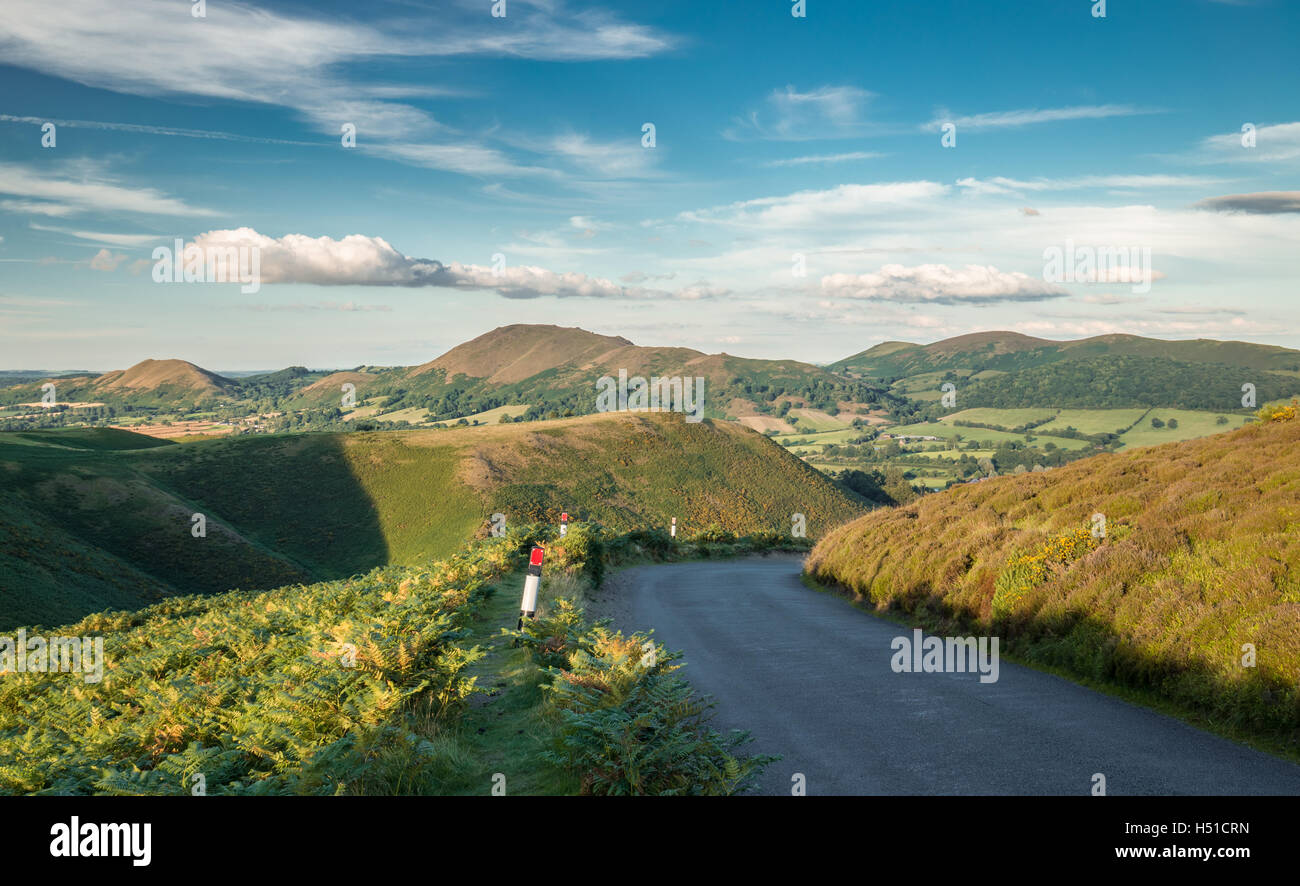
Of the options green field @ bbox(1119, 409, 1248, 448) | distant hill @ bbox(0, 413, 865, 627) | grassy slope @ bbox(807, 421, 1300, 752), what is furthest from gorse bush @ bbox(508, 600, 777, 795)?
green field @ bbox(1119, 409, 1248, 448)

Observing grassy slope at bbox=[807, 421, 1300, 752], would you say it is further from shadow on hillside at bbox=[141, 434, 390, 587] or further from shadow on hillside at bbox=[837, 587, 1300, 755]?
shadow on hillside at bbox=[141, 434, 390, 587]

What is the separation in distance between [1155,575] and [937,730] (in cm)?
610

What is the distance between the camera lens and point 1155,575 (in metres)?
11.1

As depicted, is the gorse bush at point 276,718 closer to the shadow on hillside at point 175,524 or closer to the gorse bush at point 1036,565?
the gorse bush at point 1036,565

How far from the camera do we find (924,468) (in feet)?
504

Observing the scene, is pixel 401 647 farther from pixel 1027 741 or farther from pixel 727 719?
pixel 1027 741

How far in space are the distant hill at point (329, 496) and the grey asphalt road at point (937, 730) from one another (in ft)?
122

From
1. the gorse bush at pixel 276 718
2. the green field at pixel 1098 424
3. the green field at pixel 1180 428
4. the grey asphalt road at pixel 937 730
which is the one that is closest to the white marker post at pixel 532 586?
the gorse bush at pixel 276 718

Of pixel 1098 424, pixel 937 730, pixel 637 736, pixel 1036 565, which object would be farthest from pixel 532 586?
pixel 1098 424

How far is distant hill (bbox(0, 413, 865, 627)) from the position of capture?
47.7m

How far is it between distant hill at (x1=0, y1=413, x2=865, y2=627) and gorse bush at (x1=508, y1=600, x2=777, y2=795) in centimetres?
3702

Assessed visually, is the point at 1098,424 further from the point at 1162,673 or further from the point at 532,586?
the point at 532,586
